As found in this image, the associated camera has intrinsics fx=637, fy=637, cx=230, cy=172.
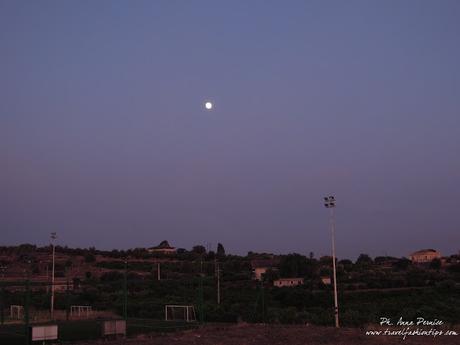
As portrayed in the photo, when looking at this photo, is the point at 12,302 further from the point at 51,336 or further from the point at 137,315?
the point at 51,336

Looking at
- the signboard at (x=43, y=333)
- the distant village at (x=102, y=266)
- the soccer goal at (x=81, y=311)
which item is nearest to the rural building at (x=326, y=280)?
the distant village at (x=102, y=266)

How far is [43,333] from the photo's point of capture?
2022 cm

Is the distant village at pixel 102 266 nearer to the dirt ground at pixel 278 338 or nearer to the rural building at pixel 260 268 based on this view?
the rural building at pixel 260 268

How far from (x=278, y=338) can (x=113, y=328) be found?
606 centimetres

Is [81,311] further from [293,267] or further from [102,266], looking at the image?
[102,266]

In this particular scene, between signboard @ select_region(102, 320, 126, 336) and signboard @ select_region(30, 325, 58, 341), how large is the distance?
2325 millimetres

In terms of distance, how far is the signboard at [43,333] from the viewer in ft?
65.4

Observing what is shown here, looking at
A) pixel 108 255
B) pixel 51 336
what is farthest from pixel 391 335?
pixel 108 255

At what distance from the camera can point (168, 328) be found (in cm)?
2559

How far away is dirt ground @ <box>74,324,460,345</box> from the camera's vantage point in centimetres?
1970

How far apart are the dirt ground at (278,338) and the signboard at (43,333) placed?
1.33 meters

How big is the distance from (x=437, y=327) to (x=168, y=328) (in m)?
10.4

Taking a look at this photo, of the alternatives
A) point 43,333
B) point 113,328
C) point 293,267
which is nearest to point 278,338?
point 113,328

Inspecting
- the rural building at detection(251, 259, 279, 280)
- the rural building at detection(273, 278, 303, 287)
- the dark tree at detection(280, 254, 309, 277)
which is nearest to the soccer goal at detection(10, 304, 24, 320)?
the rural building at detection(273, 278, 303, 287)
